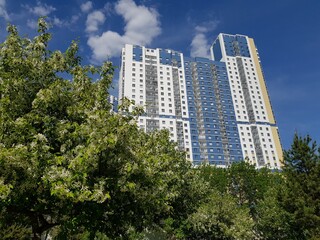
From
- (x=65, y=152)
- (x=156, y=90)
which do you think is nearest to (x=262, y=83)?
(x=156, y=90)

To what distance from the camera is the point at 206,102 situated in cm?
13000

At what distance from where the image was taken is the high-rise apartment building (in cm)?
11850

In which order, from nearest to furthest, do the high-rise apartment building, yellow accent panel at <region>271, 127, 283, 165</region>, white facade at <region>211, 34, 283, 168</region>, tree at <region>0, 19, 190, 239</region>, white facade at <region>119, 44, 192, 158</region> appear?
tree at <region>0, 19, 190, 239</region> < white facade at <region>119, 44, 192, 158</region> < the high-rise apartment building < white facade at <region>211, 34, 283, 168</region> < yellow accent panel at <region>271, 127, 283, 165</region>

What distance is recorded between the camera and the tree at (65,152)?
8914 millimetres

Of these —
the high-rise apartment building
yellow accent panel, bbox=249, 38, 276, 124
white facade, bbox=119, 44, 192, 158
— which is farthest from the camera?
yellow accent panel, bbox=249, 38, 276, 124

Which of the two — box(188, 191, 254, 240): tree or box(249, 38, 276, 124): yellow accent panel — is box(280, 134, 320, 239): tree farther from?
box(249, 38, 276, 124): yellow accent panel

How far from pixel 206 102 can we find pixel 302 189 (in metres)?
105

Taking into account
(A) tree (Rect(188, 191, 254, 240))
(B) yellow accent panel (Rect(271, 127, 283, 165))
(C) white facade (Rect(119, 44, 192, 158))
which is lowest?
(A) tree (Rect(188, 191, 254, 240))

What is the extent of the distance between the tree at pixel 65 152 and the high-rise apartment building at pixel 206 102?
99752 millimetres

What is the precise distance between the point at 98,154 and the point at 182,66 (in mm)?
129362

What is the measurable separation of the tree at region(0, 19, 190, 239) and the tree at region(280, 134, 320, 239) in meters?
17.6

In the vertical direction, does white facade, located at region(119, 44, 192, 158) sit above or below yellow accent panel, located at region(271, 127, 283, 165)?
above

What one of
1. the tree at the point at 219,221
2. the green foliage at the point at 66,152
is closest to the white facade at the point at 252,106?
the tree at the point at 219,221

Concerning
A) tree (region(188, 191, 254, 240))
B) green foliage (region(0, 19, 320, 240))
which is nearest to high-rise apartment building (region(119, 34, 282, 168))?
tree (region(188, 191, 254, 240))
